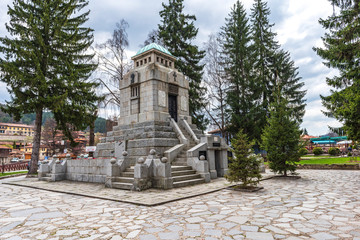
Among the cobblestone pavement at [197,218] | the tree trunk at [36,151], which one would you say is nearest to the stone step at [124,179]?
the cobblestone pavement at [197,218]

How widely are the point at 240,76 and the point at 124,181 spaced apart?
2453 centimetres

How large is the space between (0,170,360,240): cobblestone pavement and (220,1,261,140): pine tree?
20464 mm

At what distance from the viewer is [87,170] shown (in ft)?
40.3

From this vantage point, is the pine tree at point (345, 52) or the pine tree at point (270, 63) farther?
the pine tree at point (270, 63)

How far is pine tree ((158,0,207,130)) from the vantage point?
27047mm

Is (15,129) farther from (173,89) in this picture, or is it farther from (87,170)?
(173,89)

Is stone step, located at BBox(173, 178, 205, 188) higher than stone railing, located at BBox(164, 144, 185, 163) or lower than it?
lower

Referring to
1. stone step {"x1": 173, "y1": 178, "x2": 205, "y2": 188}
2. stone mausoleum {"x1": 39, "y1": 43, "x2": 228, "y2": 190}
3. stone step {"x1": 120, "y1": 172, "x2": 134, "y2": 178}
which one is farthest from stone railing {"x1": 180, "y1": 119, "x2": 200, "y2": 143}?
stone step {"x1": 120, "y1": 172, "x2": 134, "y2": 178}

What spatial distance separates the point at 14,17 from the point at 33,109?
25.7ft

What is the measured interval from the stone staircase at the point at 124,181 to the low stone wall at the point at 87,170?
0.96 metres

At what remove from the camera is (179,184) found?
9523 millimetres

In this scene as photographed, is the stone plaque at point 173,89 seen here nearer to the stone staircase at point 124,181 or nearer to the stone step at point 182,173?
the stone step at point 182,173

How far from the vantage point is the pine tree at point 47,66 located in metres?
16.5

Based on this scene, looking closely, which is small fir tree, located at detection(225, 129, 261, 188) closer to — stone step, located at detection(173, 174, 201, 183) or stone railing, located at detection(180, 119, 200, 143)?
stone step, located at detection(173, 174, 201, 183)
